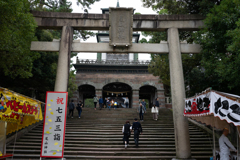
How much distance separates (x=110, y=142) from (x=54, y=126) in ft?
13.8

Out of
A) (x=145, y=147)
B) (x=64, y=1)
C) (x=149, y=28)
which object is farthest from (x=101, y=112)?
(x=64, y=1)

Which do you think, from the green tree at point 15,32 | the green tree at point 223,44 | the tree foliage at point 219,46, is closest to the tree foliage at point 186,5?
the tree foliage at point 219,46

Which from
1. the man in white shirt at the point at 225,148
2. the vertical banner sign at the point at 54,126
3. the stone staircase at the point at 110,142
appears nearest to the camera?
the man in white shirt at the point at 225,148

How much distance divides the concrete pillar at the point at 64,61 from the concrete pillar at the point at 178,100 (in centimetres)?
525

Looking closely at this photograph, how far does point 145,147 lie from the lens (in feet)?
32.9

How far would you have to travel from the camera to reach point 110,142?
34.2 ft

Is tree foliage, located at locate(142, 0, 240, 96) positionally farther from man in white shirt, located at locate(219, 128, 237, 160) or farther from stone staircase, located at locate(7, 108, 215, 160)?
stone staircase, located at locate(7, 108, 215, 160)

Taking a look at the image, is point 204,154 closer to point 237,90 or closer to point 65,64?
point 237,90

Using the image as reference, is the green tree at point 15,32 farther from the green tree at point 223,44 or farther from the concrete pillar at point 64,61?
the green tree at point 223,44

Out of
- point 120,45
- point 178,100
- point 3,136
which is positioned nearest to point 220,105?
point 178,100

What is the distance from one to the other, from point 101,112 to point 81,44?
7891 mm

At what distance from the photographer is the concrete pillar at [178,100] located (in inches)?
344

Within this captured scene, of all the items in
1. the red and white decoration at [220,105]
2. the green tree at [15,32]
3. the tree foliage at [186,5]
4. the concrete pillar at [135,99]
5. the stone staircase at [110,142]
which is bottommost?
the stone staircase at [110,142]

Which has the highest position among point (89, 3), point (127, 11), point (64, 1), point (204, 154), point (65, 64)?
point (64, 1)
